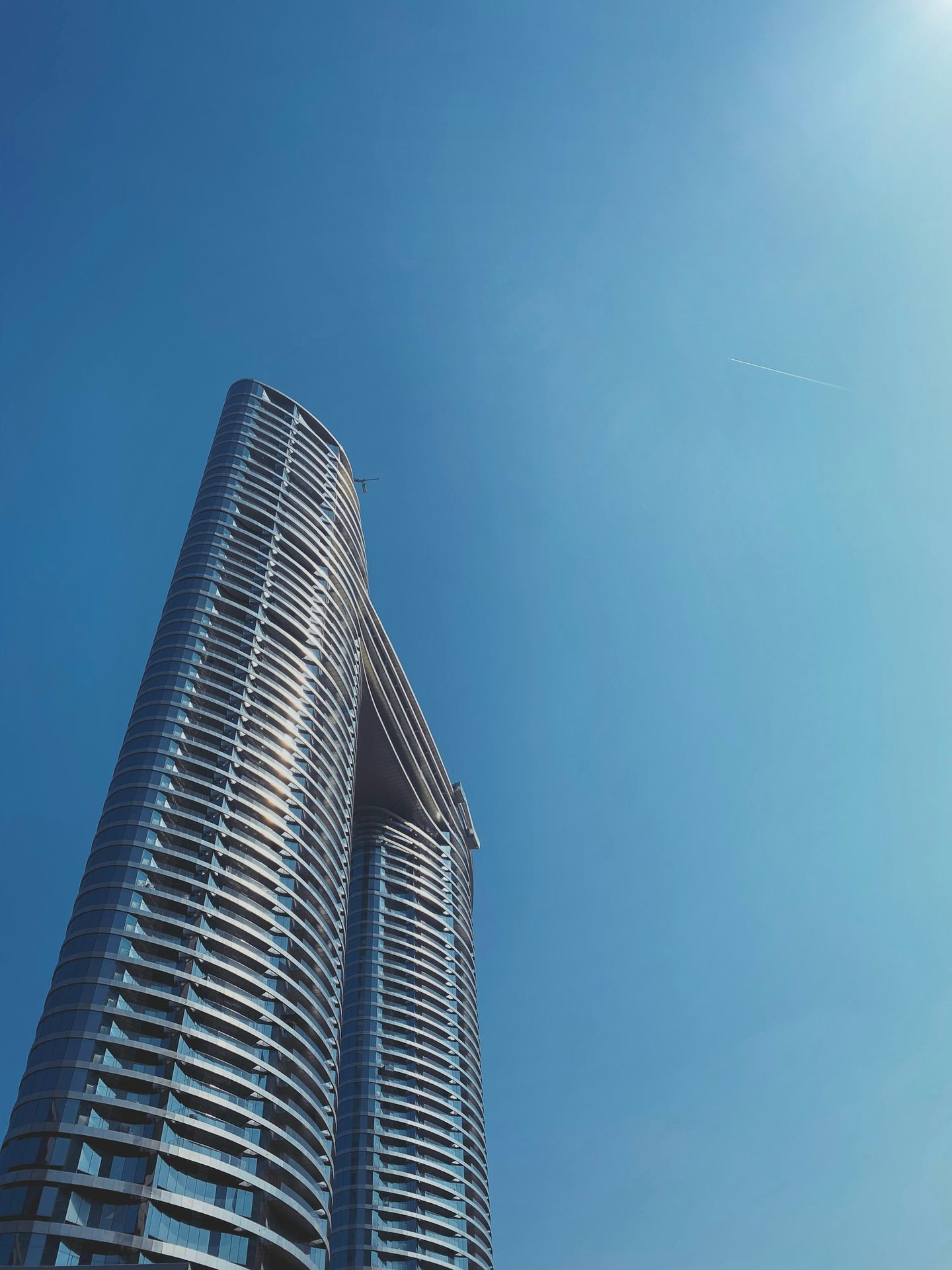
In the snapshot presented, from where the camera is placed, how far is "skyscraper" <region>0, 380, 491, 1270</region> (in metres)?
72.8

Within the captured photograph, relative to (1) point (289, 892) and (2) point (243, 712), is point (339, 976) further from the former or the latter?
(2) point (243, 712)

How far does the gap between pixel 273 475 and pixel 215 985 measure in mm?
85177

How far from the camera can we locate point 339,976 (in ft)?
346

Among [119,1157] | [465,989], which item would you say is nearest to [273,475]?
[465,989]

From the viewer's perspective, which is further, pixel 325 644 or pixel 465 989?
pixel 465 989

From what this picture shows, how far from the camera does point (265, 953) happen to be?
93.0m

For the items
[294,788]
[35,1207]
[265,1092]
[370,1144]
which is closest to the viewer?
[35,1207]

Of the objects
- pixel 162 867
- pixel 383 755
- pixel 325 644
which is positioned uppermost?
pixel 383 755

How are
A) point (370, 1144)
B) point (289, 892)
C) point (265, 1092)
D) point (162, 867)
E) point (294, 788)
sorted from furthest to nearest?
point (370, 1144) → point (294, 788) → point (289, 892) → point (162, 867) → point (265, 1092)

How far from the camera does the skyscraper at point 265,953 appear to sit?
7275 cm

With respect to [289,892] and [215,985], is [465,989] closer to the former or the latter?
[289,892]

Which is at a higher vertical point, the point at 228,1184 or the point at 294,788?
the point at 294,788

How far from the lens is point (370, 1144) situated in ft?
406

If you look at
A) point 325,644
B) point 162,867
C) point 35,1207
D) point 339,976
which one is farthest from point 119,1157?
point 325,644
